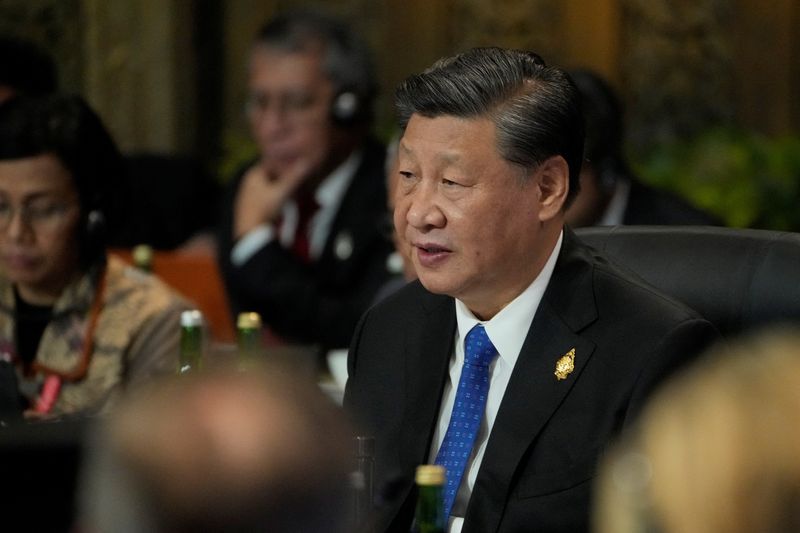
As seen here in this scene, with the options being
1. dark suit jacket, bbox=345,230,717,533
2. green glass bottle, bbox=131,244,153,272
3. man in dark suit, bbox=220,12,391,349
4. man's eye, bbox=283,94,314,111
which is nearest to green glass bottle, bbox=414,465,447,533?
→ dark suit jacket, bbox=345,230,717,533

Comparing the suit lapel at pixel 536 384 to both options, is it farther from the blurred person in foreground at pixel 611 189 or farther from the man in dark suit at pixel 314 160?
the man in dark suit at pixel 314 160

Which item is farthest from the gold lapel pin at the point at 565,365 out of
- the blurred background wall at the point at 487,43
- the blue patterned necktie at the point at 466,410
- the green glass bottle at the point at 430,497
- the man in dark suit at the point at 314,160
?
the blurred background wall at the point at 487,43

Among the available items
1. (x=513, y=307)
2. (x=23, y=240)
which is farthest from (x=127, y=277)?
(x=513, y=307)

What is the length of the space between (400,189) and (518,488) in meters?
0.53

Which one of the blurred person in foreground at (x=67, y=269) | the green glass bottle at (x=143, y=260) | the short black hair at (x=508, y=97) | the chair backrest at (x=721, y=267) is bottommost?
the green glass bottle at (x=143, y=260)

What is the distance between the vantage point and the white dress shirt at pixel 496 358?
2354mm

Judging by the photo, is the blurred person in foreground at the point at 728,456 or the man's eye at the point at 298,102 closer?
the blurred person in foreground at the point at 728,456

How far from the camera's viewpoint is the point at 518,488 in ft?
7.47

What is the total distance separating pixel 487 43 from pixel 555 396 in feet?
15.1

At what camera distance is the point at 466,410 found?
2.38m

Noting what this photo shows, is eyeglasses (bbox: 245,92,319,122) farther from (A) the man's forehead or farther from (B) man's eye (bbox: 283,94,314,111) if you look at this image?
(A) the man's forehead

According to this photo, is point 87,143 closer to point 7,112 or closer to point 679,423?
point 7,112

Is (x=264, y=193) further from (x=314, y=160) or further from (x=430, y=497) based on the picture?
(x=430, y=497)

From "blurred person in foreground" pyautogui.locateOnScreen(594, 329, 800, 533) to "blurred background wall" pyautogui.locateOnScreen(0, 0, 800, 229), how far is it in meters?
5.51
